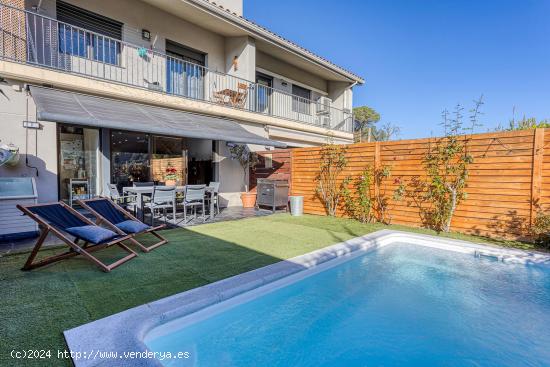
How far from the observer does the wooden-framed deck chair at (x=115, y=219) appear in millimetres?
6892

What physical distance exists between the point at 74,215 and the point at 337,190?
33.3 feet

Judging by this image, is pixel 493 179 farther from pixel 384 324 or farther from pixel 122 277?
pixel 122 277

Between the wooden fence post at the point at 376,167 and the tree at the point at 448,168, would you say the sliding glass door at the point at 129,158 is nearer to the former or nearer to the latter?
the wooden fence post at the point at 376,167

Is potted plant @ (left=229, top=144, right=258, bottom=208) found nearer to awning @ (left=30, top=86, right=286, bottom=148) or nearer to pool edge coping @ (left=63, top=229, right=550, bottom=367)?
awning @ (left=30, top=86, right=286, bottom=148)

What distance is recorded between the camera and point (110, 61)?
12969 mm

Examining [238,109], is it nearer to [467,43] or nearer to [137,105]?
[137,105]

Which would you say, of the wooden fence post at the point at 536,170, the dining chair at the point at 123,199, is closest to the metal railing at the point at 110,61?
the dining chair at the point at 123,199

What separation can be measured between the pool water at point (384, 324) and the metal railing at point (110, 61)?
10.8 m

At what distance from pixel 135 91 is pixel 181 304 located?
10514mm

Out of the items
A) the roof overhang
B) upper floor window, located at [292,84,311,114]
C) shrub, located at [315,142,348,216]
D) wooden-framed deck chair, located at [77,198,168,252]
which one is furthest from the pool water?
upper floor window, located at [292,84,311,114]

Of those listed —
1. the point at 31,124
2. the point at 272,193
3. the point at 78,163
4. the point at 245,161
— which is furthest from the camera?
the point at 245,161

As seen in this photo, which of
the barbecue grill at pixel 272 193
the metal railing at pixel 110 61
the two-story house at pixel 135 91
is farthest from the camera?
the barbecue grill at pixel 272 193

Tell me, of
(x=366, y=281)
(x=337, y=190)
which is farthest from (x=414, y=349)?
(x=337, y=190)

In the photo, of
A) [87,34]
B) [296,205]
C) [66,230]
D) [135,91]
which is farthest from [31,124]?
[296,205]
